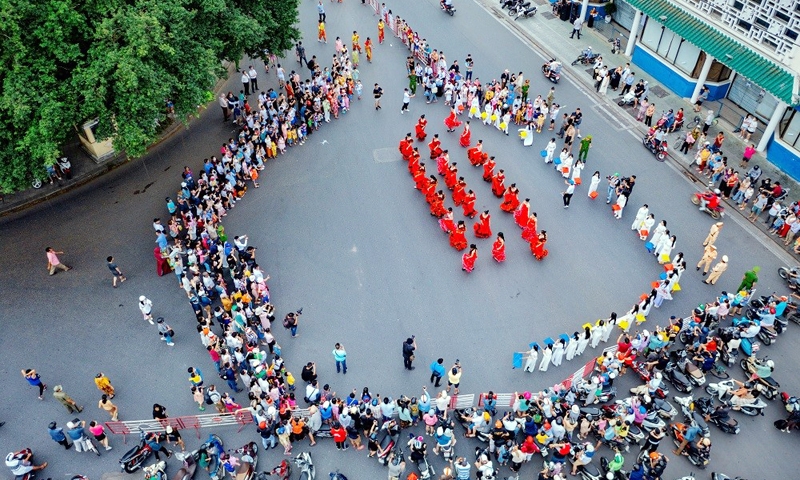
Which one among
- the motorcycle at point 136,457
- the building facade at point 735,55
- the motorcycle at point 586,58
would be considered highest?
the building facade at point 735,55

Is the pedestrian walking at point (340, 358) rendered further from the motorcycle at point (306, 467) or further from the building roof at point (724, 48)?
the building roof at point (724, 48)

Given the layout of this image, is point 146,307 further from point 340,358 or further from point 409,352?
point 409,352

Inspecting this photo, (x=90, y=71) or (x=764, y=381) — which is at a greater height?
(x=90, y=71)

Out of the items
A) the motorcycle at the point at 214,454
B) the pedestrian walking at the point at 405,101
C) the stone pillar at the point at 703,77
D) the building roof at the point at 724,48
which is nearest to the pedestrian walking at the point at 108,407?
the motorcycle at the point at 214,454

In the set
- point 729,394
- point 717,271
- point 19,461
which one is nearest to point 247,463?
point 19,461

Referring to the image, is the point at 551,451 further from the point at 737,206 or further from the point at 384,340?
the point at 737,206

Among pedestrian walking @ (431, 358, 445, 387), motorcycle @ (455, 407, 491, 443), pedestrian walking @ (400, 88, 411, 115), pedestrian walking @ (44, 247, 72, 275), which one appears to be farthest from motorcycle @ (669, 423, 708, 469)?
pedestrian walking @ (44, 247, 72, 275)
